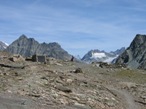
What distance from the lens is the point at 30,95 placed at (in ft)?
137

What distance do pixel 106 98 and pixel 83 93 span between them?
9.63 feet

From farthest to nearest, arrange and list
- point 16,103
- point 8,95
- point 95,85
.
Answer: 1. point 95,85
2. point 8,95
3. point 16,103

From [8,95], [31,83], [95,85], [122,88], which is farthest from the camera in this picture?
[122,88]

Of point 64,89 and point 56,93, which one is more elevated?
point 64,89

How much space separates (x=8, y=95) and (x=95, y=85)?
17865mm

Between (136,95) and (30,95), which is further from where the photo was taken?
(136,95)

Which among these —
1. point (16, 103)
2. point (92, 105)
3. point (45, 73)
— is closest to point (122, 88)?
point (45, 73)

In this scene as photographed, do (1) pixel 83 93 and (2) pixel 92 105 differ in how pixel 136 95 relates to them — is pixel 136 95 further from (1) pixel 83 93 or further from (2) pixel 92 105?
(2) pixel 92 105

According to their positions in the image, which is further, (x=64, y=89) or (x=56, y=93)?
(x=64, y=89)

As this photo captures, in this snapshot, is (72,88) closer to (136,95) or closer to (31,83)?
(31,83)

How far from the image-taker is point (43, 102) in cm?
3981

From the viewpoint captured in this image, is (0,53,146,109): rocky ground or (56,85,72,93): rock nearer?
(0,53,146,109): rocky ground

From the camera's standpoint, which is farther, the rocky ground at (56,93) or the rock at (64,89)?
the rock at (64,89)

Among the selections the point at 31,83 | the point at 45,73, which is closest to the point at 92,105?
the point at 31,83
